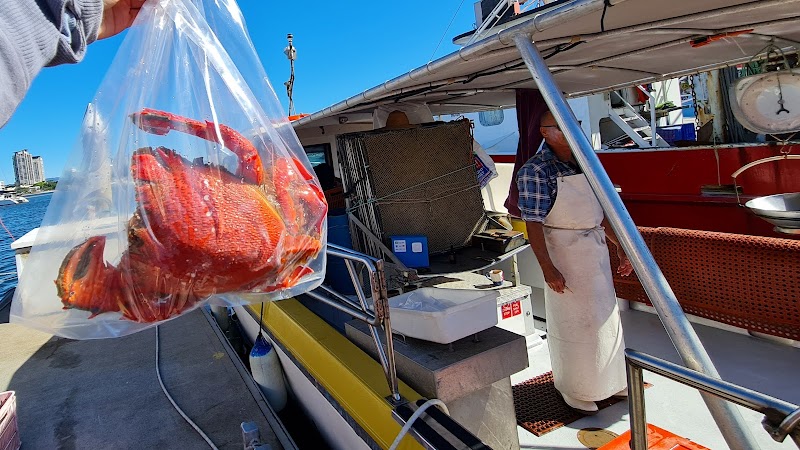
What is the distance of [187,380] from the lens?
4.47 meters

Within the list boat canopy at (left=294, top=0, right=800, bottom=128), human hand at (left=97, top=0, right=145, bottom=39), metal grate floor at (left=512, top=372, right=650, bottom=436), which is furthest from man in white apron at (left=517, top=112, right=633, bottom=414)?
human hand at (left=97, top=0, right=145, bottom=39)

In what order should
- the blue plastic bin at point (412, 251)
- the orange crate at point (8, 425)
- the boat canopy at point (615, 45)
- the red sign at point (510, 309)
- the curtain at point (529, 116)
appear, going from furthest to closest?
the curtain at point (529, 116) → the blue plastic bin at point (412, 251) → the red sign at point (510, 309) → the orange crate at point (8, 425) → the boat canopy at point (615, 45)

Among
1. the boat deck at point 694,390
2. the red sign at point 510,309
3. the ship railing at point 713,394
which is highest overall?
the ship railing at point 713,394

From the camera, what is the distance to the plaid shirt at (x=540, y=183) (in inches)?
129

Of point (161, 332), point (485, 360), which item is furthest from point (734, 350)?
point (161, 332)

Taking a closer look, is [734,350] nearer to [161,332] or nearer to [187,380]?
[187,380]

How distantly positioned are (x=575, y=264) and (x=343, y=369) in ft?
5.63

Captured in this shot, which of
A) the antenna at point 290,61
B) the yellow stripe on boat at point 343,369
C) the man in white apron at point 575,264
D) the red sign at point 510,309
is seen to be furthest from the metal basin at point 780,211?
the antenna at point 290,61

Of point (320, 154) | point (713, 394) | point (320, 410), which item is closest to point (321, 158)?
point (320, 154)

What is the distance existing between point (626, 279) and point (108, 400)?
5260 millimetres

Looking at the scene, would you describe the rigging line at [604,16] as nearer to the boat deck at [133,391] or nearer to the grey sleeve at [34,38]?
the grey sleeve at [34,38]

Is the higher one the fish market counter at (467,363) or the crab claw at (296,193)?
the crab claw at (296,193)

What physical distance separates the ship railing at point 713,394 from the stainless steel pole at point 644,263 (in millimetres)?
119

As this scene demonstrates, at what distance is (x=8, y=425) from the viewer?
129 inches
